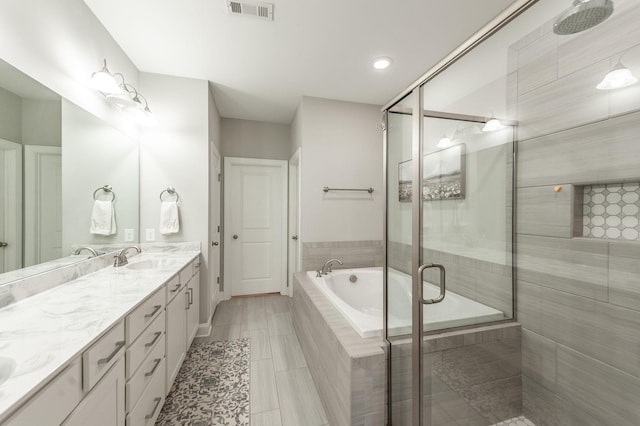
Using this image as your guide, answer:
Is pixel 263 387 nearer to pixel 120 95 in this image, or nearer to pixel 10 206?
pixel 10 206

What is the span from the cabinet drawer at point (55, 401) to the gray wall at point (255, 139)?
3190mm

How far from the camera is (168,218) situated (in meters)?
2.39

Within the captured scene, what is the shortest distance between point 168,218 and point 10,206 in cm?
125

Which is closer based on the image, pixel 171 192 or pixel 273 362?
pixel 273 362

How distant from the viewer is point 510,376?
1.21 metres

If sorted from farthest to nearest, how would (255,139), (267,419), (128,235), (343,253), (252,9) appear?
(255,139) < (343,253) < (128,235) < (252,9) < (267,419)

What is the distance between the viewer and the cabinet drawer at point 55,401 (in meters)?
0.57

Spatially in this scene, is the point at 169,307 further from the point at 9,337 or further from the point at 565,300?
the point at 565,300

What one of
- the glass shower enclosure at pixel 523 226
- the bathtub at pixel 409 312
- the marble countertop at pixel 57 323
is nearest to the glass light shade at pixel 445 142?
the glass shower enclosure at pixel 523 226

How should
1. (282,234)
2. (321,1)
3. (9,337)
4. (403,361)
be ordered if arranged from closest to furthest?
(9,337), (403,361), (321,1), (282,234)

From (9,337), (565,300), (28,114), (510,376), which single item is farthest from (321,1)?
(510,376)

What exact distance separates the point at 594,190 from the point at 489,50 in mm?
705

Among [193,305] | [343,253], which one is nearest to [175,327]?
[193,305]

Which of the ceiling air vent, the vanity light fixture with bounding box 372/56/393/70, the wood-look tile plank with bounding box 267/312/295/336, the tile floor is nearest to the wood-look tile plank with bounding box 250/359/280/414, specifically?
the tile floor
